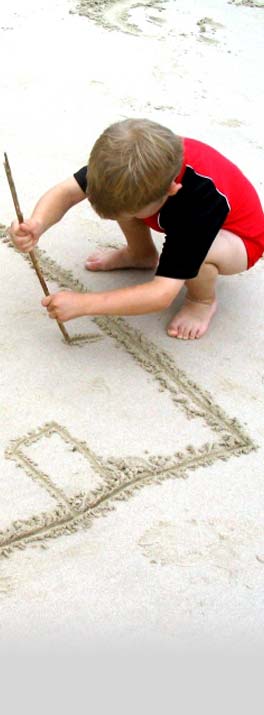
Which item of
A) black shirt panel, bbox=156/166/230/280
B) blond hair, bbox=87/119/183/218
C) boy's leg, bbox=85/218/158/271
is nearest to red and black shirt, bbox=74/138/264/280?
black shirt panel, bbox=156/166/230/280

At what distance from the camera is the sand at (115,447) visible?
1.40m

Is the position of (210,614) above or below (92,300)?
below

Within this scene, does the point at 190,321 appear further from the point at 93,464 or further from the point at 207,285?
the point at 93,464

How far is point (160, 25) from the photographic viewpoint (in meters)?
3.42

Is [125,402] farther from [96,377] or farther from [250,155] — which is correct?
[250,155]

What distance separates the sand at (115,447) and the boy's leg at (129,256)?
3cm

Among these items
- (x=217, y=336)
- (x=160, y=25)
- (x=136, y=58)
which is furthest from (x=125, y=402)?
(x=160, y=25)

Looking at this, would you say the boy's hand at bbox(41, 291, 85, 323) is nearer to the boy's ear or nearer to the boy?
the boy

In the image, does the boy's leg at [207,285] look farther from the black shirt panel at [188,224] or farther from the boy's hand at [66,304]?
the boy's hand at [66,304]

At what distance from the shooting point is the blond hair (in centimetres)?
156

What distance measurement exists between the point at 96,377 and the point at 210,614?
0.58m

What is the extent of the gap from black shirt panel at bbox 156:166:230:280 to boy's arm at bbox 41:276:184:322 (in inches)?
1.2

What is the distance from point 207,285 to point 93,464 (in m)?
0.52

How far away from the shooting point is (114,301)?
174cm
